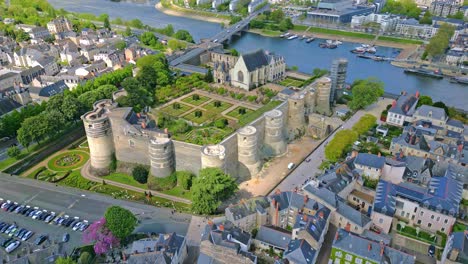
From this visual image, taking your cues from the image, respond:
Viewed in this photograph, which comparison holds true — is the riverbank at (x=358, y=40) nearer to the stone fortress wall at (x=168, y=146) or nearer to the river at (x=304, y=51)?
the river at (x=304, y=51)

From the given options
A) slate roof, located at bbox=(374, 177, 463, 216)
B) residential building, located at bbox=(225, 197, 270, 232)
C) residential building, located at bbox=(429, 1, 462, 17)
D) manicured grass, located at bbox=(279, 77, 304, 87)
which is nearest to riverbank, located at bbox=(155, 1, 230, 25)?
manicured grass, located at bbox=(279, 77, 304, 87)

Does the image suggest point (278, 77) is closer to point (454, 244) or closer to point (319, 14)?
point (454, 244)

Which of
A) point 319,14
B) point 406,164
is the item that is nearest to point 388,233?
point 406,164

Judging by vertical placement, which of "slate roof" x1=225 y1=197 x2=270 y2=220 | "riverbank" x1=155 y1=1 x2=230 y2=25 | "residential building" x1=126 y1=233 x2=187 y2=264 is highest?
"riverbank" x1=155 y1=1 x2=230 y2=25

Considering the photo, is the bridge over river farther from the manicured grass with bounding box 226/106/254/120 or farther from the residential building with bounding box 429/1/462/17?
the residential building with bounding box 429/1/462/17

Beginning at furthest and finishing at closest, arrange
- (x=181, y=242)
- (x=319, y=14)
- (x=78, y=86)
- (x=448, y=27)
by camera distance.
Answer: (x=319, y=14) → (x=448, y=27) → (x=78, y=86) → (x=181, y=242)

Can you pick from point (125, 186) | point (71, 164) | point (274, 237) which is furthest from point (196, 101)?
point (274, 237)

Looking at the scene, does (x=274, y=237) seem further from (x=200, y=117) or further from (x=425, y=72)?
(x=425, y=72)
